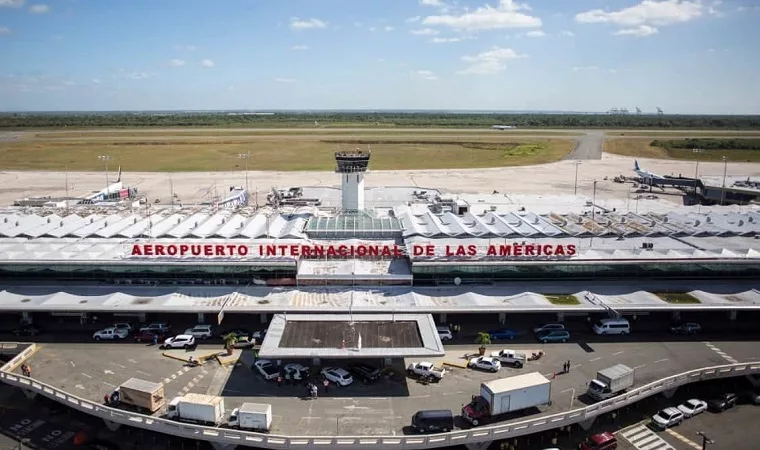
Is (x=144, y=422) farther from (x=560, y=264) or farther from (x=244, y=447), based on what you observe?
(x=560, y=264)

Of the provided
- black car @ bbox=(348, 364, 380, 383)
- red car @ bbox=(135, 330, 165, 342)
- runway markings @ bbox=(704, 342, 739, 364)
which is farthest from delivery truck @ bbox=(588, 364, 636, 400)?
red car @ bbox=(135, 330, 165, 342)

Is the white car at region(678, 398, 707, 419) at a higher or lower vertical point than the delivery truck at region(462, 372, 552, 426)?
lower

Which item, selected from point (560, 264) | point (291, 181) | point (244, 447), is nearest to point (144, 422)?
point (244, 447)

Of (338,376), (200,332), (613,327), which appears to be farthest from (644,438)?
(200,332)

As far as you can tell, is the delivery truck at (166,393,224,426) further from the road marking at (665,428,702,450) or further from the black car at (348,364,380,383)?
the road marking at (665,428,702,450)

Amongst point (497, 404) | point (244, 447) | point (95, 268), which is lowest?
point (244, 447)
